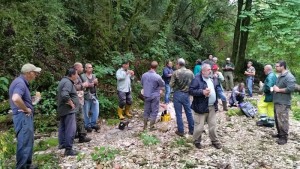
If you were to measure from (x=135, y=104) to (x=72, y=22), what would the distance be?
450 centimetres

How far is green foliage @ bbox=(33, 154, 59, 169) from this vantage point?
6.27 metres

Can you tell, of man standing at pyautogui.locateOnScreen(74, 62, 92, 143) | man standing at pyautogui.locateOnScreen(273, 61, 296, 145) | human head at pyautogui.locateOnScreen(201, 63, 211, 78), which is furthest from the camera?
man standing at pyautogui.locateOnScreen(273, 61, 296, 145)

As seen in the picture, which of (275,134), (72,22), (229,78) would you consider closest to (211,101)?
(275,134)

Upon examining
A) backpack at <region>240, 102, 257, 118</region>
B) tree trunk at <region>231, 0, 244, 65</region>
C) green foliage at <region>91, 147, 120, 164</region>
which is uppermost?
tree trunk at <region>231, 0, 244, 65</region>

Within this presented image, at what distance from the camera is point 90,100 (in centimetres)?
881

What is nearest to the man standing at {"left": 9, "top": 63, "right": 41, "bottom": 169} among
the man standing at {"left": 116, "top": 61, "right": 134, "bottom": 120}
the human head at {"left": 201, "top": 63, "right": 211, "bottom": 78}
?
the human head at {"left": 201, "top": 63, "right": 211, "bottom": 78}

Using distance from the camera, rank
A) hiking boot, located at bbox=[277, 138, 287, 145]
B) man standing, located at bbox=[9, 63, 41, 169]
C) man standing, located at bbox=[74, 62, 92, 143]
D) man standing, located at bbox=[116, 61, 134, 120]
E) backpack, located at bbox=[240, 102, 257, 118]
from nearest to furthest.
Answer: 1. man standing, located at bbox=[9, 63, 41, 169]
2. man standing, located at bbox=[74, 62, 92, 143]
3. hiking boot, located at bbox=[277, 138, 287, 145]
4. man standing, located at bbox=[116, 61, 134, 120]
5. backpack, located at bbox=[240, 102, 257, 118]

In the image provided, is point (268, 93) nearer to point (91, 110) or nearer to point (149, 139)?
point (149, 139)

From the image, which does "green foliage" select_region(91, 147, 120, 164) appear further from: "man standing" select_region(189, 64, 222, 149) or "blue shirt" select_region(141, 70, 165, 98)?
"blue shirt" select_region(141, 70, 165, 98)

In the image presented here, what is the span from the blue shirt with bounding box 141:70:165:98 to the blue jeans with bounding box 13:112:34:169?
3.62m

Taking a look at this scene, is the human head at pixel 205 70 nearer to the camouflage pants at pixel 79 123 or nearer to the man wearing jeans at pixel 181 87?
the man wearing jeans at pixel 181 87

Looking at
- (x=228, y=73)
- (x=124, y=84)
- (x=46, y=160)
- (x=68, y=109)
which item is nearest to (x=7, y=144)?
(x=46, y=160)

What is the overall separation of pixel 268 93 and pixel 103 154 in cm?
517

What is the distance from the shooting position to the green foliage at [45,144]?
761cm
